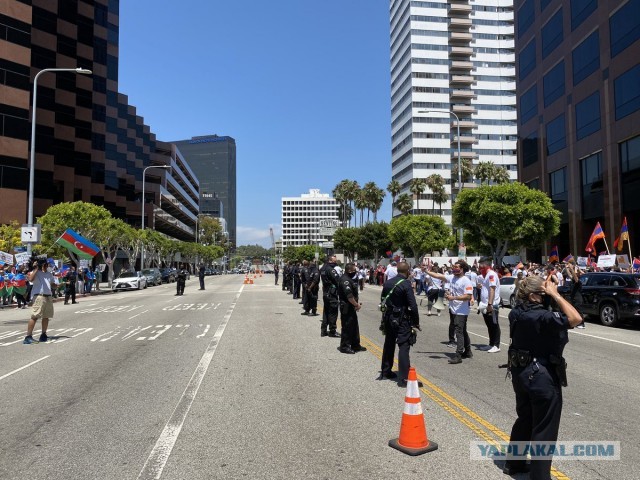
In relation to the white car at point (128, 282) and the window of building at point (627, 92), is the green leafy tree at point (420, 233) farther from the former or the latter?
the white car at point (128, 282)

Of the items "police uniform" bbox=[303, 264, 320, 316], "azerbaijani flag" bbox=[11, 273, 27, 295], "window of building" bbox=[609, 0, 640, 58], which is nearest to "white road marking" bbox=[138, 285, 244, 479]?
"police uniform" bbox=[303, 264, 320, 316]

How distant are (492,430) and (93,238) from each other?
117ft

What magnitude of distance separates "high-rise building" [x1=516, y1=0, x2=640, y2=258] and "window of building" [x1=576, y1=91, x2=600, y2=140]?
70 millimetres

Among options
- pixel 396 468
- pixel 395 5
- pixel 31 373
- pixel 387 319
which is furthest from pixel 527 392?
pixel 395 5

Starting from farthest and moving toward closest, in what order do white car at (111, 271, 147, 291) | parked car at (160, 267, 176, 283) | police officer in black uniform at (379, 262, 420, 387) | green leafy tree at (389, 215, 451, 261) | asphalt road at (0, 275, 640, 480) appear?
1. green leafy tree at (389, 215, 451, 261)
2. parked car at (160, 267, 176, 283)
3. white car at (111, 271, 147, 291)
4. police officer in black uniform at (379, 262, 420, 387)
5. asphalt road at (0, 275, 640, 480)

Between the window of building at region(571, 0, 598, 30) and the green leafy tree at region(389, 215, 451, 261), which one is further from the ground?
the window of building at region(571, 0, 598, 30)

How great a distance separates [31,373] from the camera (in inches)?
323

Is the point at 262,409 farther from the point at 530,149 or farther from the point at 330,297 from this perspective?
the point at 530,149

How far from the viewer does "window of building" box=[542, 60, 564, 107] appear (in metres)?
39.5

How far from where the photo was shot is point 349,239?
8456 cm

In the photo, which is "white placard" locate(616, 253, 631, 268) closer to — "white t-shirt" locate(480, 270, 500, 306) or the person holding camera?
"white t-shirt" locate(480, 270, 500, 306)

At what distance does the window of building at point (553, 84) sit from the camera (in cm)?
3947

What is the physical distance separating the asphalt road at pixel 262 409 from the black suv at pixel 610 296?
359 centimetres

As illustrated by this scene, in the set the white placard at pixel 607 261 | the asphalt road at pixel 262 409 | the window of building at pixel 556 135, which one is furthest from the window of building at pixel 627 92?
the asphalt road at pixel 262 409
